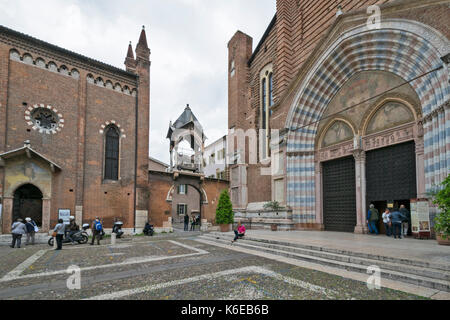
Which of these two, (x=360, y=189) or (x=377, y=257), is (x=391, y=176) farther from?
(x=377, y=257)

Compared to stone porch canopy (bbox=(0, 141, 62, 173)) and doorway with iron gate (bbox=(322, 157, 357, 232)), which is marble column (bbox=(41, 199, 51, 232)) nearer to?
stone porch canopy (bbox=(0, 141, 62, 173))

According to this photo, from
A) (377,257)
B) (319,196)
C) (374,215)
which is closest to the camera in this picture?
(377,257)

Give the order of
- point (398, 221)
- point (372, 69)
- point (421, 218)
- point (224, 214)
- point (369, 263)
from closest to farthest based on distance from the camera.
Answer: point (369, 263) < point (421, 218) < point (398, 221) < point (372, 69) < point (224, 214)

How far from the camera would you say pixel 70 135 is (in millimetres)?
16516

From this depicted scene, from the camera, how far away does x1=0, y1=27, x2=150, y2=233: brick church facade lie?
47.6 feet

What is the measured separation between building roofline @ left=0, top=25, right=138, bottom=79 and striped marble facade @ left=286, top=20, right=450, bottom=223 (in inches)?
528

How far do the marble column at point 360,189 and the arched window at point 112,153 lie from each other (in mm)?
15986

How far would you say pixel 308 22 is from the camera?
16203 mm

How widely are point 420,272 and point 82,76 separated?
20.4m

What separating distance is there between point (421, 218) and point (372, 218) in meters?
2.60

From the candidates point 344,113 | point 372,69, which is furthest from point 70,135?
point 372,69

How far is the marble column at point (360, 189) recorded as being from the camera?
1255 centimetres

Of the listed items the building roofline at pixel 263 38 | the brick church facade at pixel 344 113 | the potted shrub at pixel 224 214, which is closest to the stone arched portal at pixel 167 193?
the brick church facade at pixel 344 113
